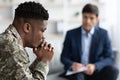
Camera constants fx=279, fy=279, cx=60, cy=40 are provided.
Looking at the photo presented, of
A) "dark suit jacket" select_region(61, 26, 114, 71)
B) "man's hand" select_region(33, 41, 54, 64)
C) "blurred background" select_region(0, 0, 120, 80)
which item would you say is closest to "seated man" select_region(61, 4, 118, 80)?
"dark suit jacket" select_region(61, 26, 114, 71)

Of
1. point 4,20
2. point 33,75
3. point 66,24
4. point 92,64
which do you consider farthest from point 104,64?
point 33,75

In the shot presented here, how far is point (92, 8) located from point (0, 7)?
1.26 m

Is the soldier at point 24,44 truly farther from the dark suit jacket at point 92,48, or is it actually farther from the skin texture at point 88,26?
the dark suit jacket at point 92,48

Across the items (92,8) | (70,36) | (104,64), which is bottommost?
(104,64)

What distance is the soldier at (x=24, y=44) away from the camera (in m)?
1.34

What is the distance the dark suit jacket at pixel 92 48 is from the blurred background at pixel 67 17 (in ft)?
1.96

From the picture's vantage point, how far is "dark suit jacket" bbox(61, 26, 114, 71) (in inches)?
119

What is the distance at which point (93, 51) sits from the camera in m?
3.03

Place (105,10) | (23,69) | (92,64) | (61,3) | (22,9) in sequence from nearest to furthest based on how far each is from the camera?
(23,69) → (22,9) → (92,64) → (61,3) → (105,10)

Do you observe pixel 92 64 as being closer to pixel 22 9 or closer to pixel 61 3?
pixel 61 3

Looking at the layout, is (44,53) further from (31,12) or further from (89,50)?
(89,50)

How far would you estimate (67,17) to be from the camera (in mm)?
3979

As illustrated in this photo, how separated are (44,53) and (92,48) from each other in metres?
1.58

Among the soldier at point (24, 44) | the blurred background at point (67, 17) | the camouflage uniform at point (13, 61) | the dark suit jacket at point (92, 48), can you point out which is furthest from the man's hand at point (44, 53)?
the blurred background at point (67, 17)
